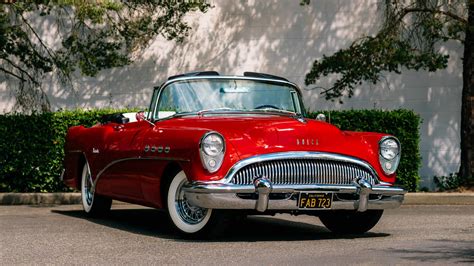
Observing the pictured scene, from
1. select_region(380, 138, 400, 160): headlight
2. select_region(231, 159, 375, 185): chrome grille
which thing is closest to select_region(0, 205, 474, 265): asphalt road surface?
select_region(231, 159, 375, 185): chrome grille

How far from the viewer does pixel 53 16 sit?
773 inches

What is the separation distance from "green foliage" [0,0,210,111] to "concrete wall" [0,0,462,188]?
1.55 ft

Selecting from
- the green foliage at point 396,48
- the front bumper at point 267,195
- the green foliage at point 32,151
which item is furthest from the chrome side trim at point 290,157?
the green foliage at point 32,151

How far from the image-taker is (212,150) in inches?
390

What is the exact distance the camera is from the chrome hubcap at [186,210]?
33.8ft

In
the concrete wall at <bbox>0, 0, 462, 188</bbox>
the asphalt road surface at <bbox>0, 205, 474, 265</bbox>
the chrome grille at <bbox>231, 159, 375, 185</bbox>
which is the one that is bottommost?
the asphalt road surface at <bbox>0, 205, 474, 265</bbox>

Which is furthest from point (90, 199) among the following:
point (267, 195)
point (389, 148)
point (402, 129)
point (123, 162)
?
point (402, 129)

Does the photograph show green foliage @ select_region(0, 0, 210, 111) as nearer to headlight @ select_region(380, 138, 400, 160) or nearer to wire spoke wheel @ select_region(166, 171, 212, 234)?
wire spoke wheel @ select_region(166, 171, 212, 234)

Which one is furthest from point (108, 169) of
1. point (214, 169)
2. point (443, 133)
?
point (443, 133)

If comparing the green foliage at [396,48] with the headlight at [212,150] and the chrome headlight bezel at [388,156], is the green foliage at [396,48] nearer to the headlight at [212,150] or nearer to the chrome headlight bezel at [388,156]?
the chrome headlight bezel at [388,156]

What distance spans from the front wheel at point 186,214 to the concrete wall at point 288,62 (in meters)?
9.61

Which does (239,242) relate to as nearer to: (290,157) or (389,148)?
(290,157)

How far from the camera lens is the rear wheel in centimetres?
1284

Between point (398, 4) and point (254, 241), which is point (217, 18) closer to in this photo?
point (398, 4)
